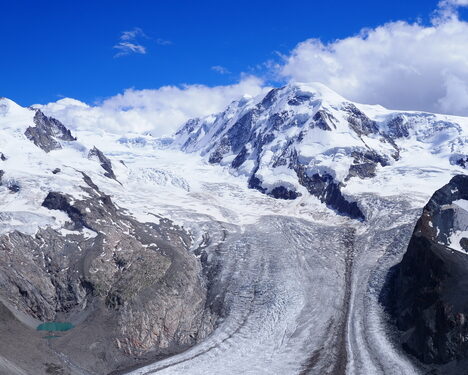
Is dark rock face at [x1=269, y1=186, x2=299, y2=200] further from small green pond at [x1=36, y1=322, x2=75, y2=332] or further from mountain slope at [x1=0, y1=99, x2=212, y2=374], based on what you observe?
small green pond at [x1=36, y1=322, x2=75, y2=332]

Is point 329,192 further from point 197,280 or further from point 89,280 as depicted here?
point 89,280

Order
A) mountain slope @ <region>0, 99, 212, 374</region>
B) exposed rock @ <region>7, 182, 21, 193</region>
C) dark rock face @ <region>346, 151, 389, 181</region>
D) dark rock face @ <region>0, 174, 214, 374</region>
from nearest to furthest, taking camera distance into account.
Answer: mountain slope @ <region>0, 99, 212, 374</region> < dark rock face @ <region>0, 174, 214, 374</region> < exposed rock @ <region>7, 182, 21, 193</region> < dark rock face @ <region>346, 151, 389, 181</region>

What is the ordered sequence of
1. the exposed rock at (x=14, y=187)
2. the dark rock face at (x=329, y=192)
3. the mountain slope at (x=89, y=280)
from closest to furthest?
1. the mountain slope at (x=89, y=280)
2. the exposed rock at (x=14, y=187)
3. the dark rock face at (x=329, y=192)

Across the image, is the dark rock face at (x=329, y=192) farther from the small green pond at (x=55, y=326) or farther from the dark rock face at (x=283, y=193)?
the small green pond at (x=55, y=326)


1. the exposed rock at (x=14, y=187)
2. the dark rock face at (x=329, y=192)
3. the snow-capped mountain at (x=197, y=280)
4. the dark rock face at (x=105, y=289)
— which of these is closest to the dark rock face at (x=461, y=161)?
the snow-capped mountain at (x=197, y=280)

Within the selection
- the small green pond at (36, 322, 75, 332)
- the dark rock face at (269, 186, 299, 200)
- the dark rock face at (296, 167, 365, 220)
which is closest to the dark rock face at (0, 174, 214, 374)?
the small green pond at (36, 322, 75, 332)

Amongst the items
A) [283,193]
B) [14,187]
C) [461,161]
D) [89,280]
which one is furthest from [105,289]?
[461,161]

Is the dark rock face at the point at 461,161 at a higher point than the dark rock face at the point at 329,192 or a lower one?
higher
